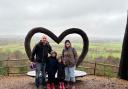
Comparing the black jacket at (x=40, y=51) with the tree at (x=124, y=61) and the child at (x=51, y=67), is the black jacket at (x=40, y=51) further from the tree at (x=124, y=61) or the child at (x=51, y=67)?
the tree at (x=124, y=61)

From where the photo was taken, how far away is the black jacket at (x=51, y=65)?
566 inches

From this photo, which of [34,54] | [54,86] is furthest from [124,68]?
[34,54]

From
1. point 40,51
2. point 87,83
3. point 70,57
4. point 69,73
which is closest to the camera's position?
point 40,51

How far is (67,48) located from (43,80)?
140 cm

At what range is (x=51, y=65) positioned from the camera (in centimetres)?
1441

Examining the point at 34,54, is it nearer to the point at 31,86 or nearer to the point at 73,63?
the point at 73,63

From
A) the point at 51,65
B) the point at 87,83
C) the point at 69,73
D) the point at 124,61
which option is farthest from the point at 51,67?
the point at 124,61

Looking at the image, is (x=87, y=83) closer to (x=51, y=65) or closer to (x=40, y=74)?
(x=51, y=65)

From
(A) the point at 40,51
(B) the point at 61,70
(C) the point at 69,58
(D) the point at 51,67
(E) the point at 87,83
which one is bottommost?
(E) the point at 87,83

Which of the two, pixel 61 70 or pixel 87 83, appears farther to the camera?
pixel 87 83

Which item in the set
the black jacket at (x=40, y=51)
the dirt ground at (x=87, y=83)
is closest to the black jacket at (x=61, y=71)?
the black jacket at (x=40, y=51)

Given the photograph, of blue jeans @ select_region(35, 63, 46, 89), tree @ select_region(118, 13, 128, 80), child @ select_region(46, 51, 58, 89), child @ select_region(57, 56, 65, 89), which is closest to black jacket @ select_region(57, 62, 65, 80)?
child @ select_region(57, 56, 65, 89)

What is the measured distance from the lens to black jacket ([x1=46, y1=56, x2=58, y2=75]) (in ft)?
47.1

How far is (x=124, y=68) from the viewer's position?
19.1 meters
